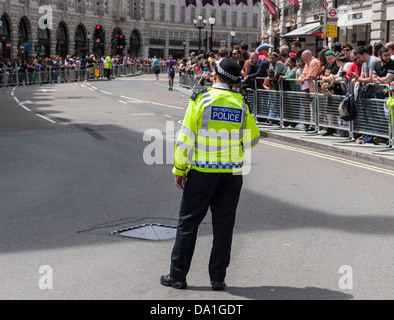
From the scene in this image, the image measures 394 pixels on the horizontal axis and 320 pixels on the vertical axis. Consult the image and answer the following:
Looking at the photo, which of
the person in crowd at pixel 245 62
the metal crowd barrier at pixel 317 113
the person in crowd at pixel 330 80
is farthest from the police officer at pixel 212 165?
the person in crowd at pixel 245 62

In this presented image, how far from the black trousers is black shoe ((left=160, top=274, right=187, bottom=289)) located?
0.10 feet

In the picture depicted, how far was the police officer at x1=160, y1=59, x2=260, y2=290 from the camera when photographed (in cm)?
524

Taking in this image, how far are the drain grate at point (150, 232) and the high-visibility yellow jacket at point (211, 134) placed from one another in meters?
1.81

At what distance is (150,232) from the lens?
23.3 feet

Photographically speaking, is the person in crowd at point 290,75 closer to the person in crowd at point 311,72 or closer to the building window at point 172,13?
the person in crowd at point 311,72

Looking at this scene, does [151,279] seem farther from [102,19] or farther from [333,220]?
[102,19]

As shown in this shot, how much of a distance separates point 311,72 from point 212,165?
10078 mm

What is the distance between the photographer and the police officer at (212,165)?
5238 mm

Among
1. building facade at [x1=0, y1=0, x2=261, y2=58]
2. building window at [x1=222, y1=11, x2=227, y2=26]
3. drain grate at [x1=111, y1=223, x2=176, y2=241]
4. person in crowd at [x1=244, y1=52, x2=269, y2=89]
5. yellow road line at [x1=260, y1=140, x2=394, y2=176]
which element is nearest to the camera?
drain grate at [x1=111, y1=223, x2=176, y2=241]

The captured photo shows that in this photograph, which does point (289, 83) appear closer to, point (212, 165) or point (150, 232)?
point (150, 232)

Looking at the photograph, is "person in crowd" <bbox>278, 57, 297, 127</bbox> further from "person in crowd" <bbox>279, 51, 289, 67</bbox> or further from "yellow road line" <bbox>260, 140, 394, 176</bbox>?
"yellow road line" <bbox>260, 140, 394, 176</bbox>

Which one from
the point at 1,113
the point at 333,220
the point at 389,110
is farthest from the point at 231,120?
the point at 1,113

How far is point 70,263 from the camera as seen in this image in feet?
19.5

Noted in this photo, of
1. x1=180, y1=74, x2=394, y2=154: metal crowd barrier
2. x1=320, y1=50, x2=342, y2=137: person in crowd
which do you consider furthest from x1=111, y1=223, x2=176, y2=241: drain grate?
x1=320, y1=50, x2=342, y2=137: person in crowd
